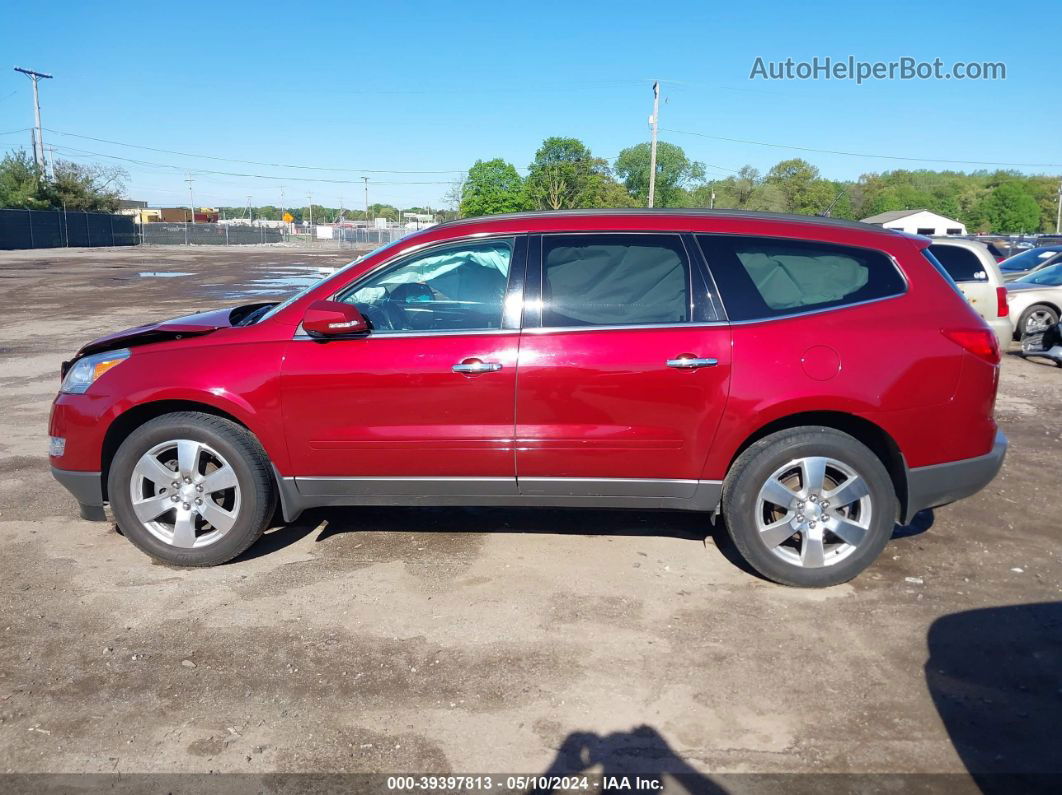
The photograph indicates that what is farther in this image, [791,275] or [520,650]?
[791,275]

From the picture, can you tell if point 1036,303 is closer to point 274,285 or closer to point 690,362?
point 690,362

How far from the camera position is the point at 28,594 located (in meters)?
4.19

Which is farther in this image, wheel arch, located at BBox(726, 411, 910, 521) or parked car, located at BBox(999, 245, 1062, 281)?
parked car, located at BBox(999, 245, 1062, 281)

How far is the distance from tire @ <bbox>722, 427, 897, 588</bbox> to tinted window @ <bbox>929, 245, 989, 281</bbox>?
7.25 metres

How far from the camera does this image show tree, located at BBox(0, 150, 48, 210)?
56438mm

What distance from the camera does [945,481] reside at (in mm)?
4230

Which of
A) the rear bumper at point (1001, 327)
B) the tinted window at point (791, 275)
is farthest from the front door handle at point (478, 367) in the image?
the rear bumper at point (1001, 327)

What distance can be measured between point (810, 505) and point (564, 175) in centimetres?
4825

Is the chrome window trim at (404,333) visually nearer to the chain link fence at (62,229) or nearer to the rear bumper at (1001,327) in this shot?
the rear bumper at (1001,327)

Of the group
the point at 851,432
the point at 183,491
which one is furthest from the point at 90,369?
the point at 851,432

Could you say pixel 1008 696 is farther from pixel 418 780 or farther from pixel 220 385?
pixel 220 385

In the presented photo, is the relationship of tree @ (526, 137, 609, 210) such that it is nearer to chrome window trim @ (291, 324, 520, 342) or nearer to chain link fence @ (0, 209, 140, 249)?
chain link fence @ (0, 209, 140, 249)

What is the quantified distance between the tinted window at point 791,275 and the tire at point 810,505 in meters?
0.67

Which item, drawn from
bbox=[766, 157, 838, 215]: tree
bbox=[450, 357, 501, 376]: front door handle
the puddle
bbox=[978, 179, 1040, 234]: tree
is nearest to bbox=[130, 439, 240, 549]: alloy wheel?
bbox=[450, 357, 501, 376]: front door handle
